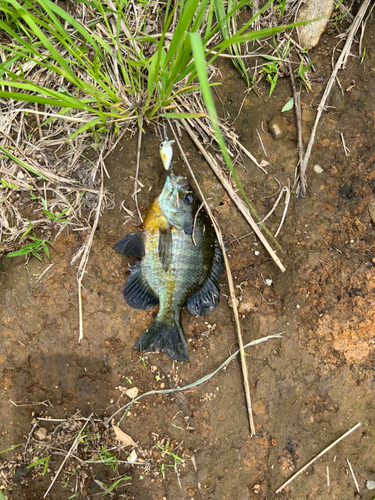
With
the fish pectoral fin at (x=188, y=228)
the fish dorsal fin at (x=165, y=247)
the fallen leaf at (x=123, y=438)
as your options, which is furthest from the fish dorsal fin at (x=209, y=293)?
the fallen leaf at (x=123, y=438)

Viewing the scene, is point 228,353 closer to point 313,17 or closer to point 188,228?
point 188,228

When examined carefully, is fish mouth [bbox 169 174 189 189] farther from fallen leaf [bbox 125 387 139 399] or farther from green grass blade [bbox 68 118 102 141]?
Result: fallen leaf [bbox 125 387 139 399]

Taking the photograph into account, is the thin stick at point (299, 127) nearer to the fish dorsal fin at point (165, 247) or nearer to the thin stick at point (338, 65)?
the thin stick at point (338, 65)

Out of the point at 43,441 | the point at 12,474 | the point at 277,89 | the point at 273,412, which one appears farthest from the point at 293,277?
the point at 12,474

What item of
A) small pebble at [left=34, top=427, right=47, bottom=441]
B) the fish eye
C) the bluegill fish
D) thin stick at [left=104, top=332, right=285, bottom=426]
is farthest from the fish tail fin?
small pebble at [left=34, top=427, right=47, bottom=441]

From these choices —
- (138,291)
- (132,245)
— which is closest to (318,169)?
(132,245)
